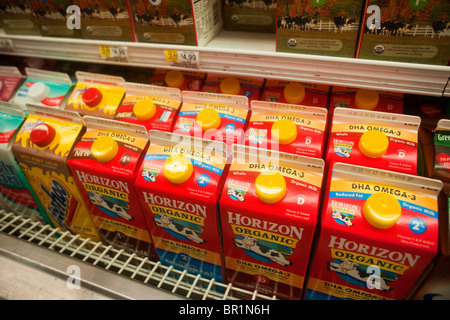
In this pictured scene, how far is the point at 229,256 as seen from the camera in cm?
98

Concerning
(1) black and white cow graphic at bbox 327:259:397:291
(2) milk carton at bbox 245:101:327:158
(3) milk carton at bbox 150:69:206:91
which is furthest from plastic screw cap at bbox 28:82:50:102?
(1) black and white cow graphic at bbox 327:259:397:291

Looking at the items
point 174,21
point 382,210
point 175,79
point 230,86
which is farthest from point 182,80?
point 382,210

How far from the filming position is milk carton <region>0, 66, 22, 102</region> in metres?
1.27

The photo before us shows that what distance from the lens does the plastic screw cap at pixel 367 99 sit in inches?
39.6

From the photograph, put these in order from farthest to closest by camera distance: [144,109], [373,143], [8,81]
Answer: [8,81]
[144,109]
[373,143]

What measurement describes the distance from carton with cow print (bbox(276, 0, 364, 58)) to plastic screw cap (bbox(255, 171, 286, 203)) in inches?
14.1

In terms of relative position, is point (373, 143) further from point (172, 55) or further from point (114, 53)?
point (114, 53)

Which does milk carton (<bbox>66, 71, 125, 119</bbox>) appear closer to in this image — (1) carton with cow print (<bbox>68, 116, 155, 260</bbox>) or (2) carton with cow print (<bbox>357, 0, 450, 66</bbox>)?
(1) carton with cow print (<bbox>68, 116, 155, 260</bbox>)

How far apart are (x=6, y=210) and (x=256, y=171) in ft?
3.83

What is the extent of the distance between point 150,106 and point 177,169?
0.30 metres

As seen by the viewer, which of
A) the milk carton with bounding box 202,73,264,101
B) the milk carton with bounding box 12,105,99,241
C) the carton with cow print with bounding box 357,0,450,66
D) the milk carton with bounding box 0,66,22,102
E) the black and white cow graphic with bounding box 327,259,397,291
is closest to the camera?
the carton with cow print with bounding box 357,0,450,66

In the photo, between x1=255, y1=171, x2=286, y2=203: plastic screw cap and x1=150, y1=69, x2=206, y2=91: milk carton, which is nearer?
x1=255, y1=171, x2=286, y2=203: plastic screw cap

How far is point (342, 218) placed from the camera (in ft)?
2.49

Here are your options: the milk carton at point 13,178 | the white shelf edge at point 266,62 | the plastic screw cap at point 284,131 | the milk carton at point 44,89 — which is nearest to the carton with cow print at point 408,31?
the white shelf edge at point 266,62
